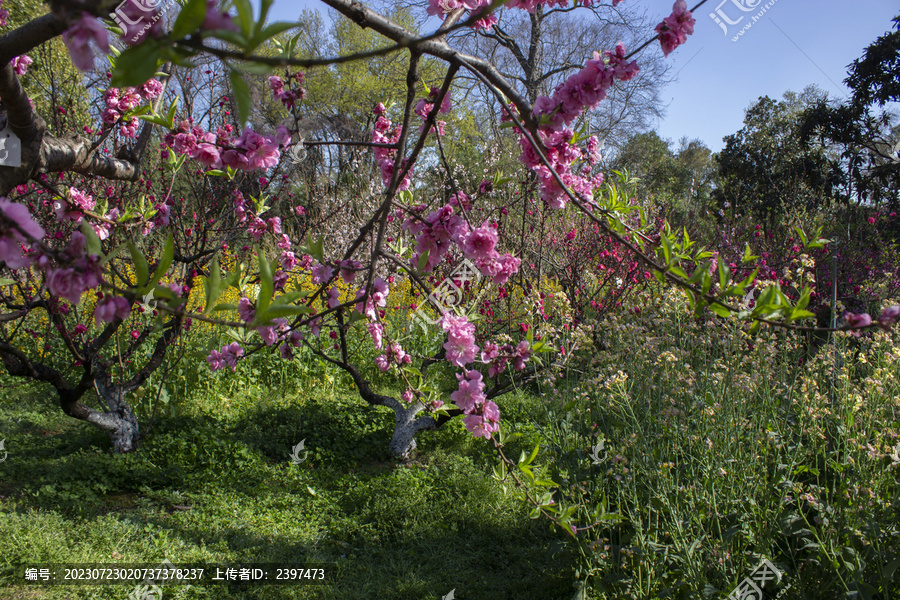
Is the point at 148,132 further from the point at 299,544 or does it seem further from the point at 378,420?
the point at 378,420

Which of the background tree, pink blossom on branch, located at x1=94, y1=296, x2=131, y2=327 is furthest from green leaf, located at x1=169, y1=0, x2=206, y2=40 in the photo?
the background tree

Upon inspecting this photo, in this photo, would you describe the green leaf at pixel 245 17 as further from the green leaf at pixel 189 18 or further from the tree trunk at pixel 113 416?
the tree trunk at pixel 113 416

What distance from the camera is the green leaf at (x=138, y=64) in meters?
0.52

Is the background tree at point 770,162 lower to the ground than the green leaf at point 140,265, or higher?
higher

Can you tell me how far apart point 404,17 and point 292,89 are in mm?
18788

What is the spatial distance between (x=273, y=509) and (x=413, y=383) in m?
1.13

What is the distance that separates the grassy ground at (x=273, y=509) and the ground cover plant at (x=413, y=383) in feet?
0.06

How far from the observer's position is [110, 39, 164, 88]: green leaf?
0.52 metres

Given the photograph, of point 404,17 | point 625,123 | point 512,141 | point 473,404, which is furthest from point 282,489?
point 404,17

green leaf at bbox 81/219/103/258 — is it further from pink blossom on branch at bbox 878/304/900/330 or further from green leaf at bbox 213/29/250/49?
pink blossom on branch at bbox 878/304/900/330

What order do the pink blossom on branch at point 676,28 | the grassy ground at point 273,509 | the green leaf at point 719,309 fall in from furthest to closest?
the grassy ground at point 273,509 < the pink blossom on branch at point 676,28 < the green leaf at point 719,309

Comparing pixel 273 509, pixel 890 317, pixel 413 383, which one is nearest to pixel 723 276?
pixel 890 317

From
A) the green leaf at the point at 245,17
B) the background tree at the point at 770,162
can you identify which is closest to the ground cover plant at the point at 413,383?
the green leaf at the point at 245,17

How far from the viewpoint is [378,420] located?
400cm
